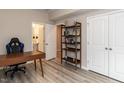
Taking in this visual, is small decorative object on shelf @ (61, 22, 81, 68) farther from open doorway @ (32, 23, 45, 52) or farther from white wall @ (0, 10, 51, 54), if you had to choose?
white wall @ (0, 10, 51, 54)

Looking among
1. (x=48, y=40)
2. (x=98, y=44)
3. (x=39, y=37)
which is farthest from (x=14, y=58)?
(x=39, y=37)

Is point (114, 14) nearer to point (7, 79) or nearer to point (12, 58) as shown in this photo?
point (12, 58)

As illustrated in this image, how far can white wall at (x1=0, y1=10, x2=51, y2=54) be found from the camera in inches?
195

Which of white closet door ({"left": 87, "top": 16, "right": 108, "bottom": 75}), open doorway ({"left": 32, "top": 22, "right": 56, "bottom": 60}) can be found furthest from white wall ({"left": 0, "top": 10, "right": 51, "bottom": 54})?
white closet door ({"left": 87, "top": 16, "right": 108, "bottom": 75})

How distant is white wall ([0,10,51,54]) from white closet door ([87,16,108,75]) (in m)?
2.70

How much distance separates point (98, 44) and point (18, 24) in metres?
3.37

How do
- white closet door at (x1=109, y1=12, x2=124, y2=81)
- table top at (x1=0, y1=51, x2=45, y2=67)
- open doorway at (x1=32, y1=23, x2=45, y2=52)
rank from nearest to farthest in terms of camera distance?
table top at (x1=0, y1=51, x2=45, y2=67), white closet door at (x1=109, y1=12, x2=124, y2=81), open doorway at (x1=32, y1=23, x2=45, y2=52)

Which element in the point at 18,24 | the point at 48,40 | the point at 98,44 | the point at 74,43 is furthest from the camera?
the point at 48,40

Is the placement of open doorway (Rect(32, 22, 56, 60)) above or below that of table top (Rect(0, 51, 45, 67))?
above

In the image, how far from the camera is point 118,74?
11.5 feet

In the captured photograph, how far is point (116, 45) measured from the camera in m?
3.49

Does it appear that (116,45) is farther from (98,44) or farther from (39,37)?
(39,37)
